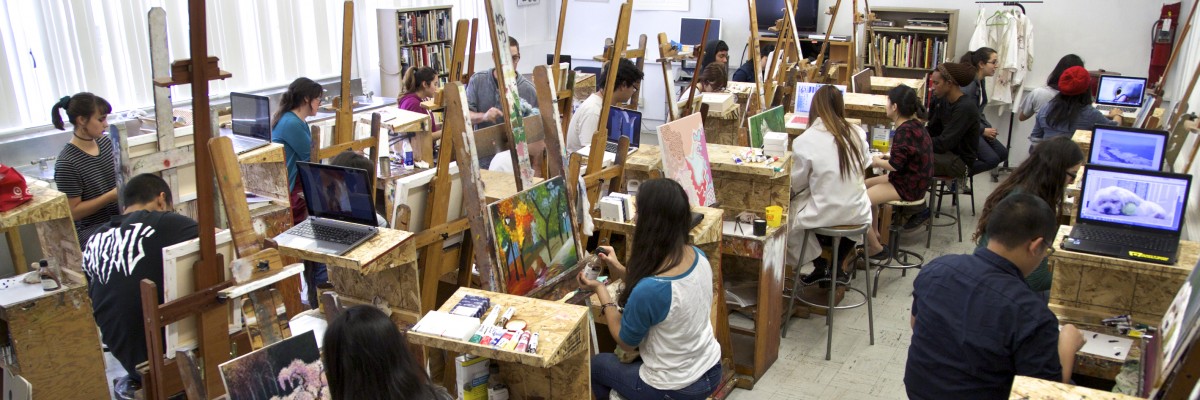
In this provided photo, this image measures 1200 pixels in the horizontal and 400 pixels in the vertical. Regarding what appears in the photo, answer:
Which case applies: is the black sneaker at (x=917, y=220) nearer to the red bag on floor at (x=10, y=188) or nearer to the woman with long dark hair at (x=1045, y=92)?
the woman with long dark hair at (x=1045, y=92)

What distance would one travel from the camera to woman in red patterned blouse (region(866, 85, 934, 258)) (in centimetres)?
541

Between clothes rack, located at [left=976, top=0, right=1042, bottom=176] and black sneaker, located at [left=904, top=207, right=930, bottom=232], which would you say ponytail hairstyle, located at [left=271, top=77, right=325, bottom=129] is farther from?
clothes rack, located at [left=976, top=0, right=1042, bottom=176]

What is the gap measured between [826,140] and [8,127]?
224 inches

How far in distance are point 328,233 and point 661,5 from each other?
8865 millimetres

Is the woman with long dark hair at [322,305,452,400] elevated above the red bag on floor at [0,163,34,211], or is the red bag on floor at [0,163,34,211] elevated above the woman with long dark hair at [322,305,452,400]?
the red bag on floor at [0,163,34,211]

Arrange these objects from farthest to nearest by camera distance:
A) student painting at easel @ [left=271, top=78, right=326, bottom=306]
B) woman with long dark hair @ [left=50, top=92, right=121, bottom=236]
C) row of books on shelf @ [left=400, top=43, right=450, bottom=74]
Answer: row of books on shelf @ [left=400, top=43, right=450, bottom=74] → student painting at easel @ [left=271, top=78, right=326, bottom=306] → woman with long dark hair @ [left=50, top=92, right=121, bottom=236]

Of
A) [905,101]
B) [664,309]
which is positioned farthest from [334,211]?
[905,101]

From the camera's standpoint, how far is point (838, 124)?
477 centimetres

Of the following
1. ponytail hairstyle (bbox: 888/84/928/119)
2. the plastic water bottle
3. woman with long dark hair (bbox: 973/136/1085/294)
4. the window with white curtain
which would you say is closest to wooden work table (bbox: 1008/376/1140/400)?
woman with long dark hair (bbox: 973/136/1085/294)

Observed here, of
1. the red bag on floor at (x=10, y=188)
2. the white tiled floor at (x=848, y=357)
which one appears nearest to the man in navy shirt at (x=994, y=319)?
the white tiled floor at (x=848, y=357)

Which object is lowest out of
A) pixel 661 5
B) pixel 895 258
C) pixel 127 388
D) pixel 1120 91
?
pixel 895 258

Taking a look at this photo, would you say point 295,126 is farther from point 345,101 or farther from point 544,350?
point 544,350

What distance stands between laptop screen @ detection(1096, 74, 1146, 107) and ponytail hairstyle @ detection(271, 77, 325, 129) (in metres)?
5.96

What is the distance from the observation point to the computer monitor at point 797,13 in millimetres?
10508
